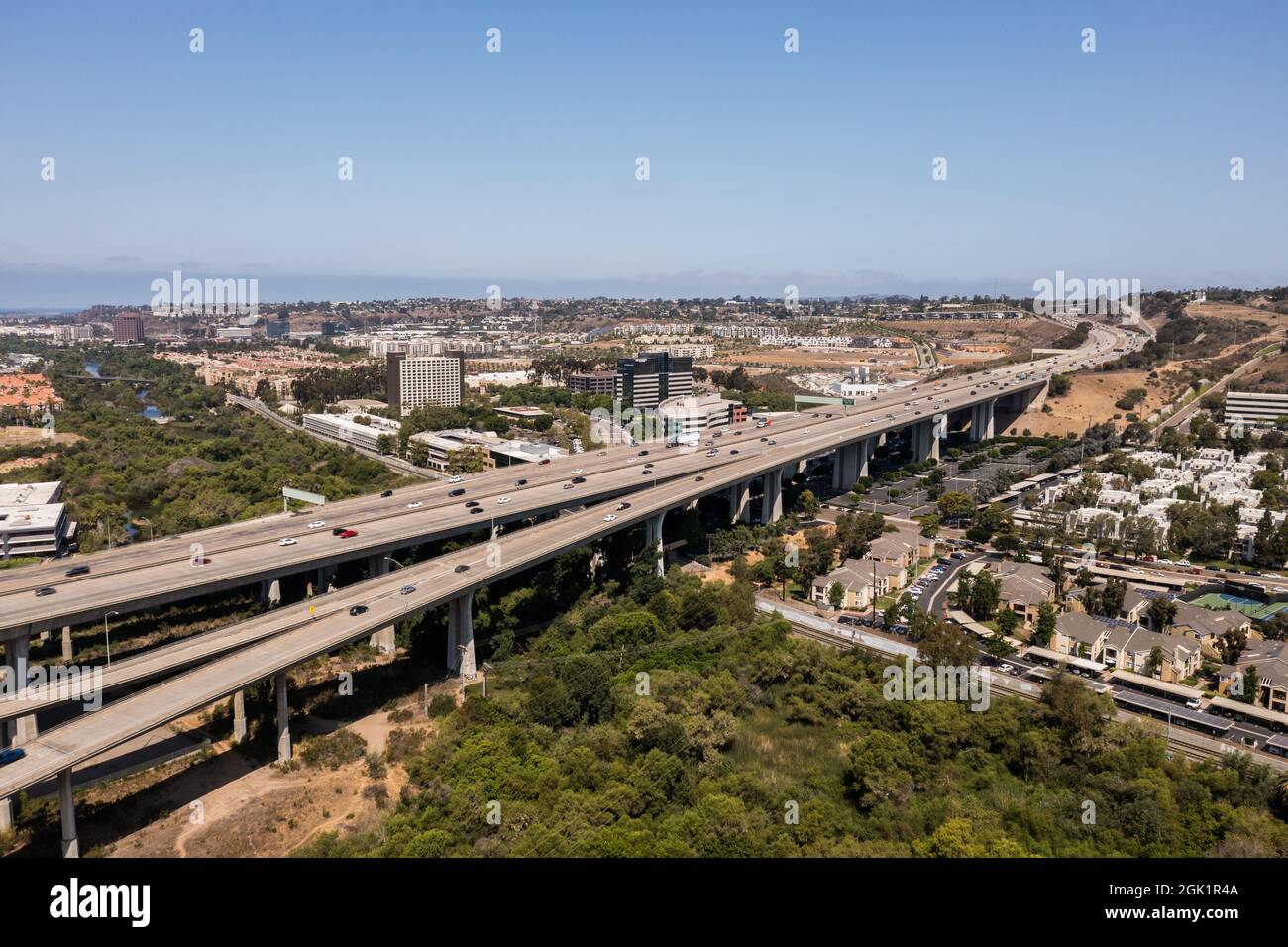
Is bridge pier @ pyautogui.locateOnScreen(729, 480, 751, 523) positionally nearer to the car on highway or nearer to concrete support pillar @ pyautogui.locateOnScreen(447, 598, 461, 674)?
concrete support pillar @ pyautogui.locateOnScreen(447, 598, 461, 674)

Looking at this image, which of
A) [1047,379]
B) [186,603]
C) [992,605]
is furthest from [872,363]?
[186,603]

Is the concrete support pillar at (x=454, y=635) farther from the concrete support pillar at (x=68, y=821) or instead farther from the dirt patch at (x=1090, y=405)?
the dirt patch at (x=1090, y=405)

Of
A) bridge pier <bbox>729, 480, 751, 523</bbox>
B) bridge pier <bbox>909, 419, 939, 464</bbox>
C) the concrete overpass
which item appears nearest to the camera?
the concrete overpass

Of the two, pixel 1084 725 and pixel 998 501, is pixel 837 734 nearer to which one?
pixel 1084 725

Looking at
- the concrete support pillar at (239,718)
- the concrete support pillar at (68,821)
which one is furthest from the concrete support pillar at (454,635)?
the concrete support pillar at (68,821)

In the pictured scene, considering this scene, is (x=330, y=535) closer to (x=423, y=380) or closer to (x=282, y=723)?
(x=282, y=723)

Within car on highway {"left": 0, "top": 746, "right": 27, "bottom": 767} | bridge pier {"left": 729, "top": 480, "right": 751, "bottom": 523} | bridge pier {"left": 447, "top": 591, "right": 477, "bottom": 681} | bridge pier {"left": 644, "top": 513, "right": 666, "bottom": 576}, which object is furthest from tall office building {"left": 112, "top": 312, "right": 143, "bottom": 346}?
car on highway {"left": 0, "top": 746, "right": 27, "bottom": 767}

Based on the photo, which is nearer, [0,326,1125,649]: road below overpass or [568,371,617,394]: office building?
[0,326,1125,649]: road below overpass

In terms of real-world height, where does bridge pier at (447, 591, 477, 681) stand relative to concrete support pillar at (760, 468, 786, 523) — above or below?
below
